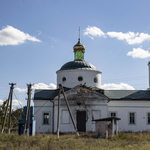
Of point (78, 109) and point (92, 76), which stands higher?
point (92, 76)

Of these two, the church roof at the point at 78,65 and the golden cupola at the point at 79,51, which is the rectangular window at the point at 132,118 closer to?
the church roof at the point at 78,65

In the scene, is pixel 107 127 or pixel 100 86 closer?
pixel 107 127

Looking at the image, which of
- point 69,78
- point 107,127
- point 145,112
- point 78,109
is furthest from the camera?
point 69,78

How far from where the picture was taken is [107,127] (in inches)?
746

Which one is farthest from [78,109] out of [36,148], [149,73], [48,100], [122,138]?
[36,148]

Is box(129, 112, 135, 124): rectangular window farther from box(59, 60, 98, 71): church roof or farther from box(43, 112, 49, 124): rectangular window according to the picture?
box(43, 112, 49, 124): rectangular window

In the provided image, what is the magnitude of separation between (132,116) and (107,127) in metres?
7.47

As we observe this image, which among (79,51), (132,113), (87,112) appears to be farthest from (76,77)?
(132,113)

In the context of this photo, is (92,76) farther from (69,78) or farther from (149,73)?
(149,73)

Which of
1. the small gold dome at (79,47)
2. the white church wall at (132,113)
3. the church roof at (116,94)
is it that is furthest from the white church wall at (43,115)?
the small gold dome at (79,47)

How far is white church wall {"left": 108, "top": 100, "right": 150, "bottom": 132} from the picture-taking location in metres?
25.2

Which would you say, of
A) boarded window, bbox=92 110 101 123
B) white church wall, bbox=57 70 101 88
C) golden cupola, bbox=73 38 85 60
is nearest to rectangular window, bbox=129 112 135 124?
boarded window, bbox=92 110 101 123

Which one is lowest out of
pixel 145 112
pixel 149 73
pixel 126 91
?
pixel 145 112

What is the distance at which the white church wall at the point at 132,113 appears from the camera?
2525 cm
